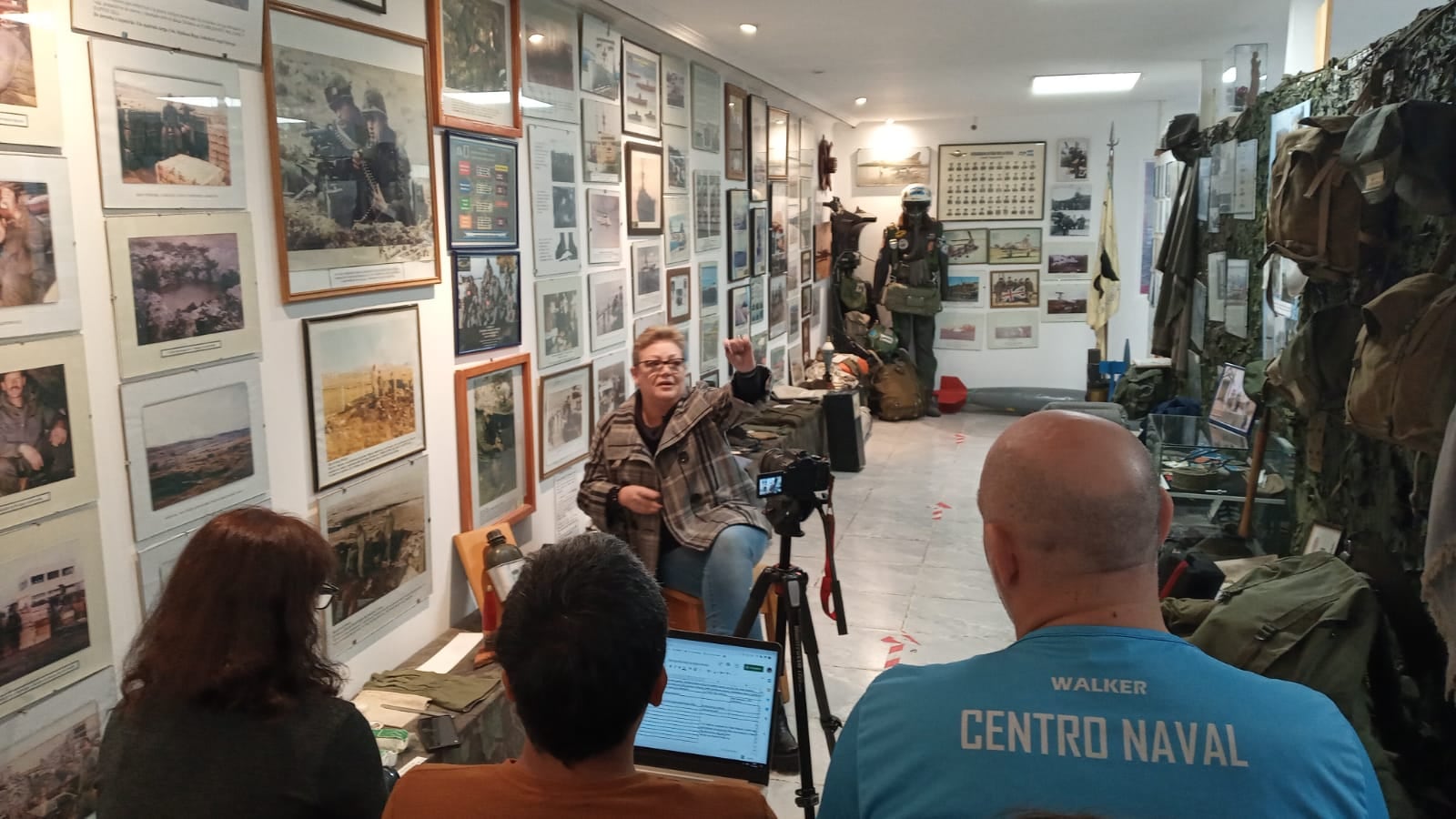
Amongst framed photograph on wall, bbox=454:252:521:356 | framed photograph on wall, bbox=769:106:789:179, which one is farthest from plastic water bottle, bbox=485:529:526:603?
framed photograph on wall, bbox=769:106:789:179

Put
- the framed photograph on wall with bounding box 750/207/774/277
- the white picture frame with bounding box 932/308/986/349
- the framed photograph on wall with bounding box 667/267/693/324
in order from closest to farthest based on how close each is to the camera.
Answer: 1. the framed photograph on wall with bounding box 667/267/693/324
2. the framed photograph on wall with bounding box 750/207/774/277
3. the white picture frame with bounding box 932/308/986/349

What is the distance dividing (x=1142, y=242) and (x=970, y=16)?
548 centimetres

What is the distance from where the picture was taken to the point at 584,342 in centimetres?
439

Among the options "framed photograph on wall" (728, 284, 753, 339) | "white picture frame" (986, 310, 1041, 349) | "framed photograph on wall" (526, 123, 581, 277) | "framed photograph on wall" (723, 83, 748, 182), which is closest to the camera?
"framed photograph on wall" (526, 123, 581, 277)

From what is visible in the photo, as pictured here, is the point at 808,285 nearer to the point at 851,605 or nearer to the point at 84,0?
the point at 851,605

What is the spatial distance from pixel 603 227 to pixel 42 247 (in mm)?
2708

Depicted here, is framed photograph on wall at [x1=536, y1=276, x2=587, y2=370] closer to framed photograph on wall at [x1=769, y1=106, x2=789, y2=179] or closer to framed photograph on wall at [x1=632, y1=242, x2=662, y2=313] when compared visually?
framed photograph on wall at [x1=632, y1=242, x2=662, y2=313]

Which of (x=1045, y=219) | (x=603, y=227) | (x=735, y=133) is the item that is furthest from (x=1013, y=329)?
(x=603, y=227)

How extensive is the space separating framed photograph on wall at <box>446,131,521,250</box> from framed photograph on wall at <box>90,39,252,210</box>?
3.07ft

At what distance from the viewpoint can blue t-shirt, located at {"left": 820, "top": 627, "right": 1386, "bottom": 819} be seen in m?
0.98

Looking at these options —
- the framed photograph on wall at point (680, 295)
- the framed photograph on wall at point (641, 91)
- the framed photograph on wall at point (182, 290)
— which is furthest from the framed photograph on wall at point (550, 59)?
the framed photograph on wall at point (182, 290)

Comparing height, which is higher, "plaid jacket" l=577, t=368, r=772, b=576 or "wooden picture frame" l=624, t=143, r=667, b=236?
"wooden picture frame" l=624, t=143, r=667, b=236

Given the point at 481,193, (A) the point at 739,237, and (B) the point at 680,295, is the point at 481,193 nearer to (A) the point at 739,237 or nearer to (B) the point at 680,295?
(B) the point at 680,295

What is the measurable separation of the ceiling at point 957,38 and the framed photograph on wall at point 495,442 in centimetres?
175
